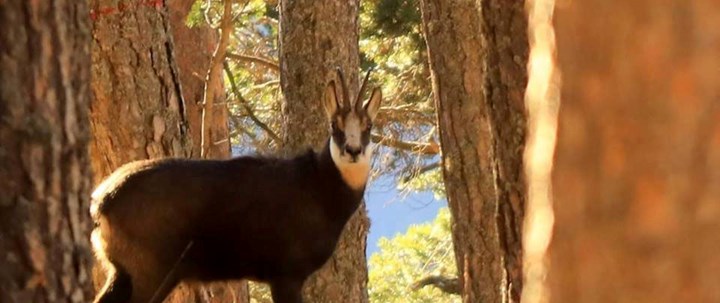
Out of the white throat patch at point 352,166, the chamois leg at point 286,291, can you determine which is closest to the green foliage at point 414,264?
the white throat patch at point 352,166

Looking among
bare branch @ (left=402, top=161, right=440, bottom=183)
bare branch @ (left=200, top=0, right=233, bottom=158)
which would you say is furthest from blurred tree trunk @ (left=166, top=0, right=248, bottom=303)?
bare branch @ (left=402, top=161, right=440, bottom=183)

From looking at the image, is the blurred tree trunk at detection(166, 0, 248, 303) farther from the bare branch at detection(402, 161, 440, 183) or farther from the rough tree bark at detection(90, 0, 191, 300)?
the bare branch at detection(402, 161, 440, 183)

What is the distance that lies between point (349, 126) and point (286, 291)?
0.95 m

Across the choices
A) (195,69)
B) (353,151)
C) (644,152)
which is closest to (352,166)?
(353,151)

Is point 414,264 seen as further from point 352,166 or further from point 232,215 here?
point 232,215

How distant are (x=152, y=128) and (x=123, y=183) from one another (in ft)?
1.40

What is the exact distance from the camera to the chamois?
7.14m

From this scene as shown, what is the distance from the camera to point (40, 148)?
3.81m

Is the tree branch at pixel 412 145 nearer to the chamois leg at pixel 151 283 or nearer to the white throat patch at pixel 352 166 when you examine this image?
the white throat patch at pixel 352 166

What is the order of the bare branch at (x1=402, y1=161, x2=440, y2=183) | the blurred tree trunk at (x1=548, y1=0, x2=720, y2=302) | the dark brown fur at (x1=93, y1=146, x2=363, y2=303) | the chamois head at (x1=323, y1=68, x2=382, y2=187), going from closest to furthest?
the blurred tree trunk at (x1=548, y1=0, x2=720, y2=302) → the dark brown fur at (x1=93, y1=146, x2=363, y2=303) → the chamois head at (x1=323, y1=68, x2=382, y2=187) → the bare branch at (x1=402, y1=161, x2=440, y2=183)

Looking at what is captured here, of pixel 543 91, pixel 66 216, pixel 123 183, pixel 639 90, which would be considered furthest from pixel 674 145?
pixel 123 183

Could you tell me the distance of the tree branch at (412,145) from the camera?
13.9 metres

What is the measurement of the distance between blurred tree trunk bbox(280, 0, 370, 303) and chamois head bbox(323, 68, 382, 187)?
1.02 meters

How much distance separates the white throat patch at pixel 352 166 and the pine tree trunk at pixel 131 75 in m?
0.88
